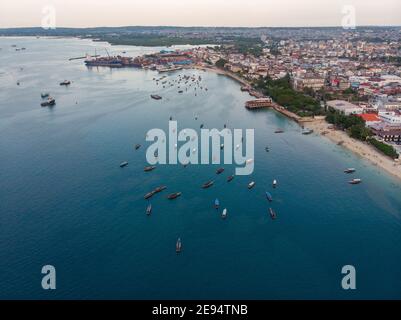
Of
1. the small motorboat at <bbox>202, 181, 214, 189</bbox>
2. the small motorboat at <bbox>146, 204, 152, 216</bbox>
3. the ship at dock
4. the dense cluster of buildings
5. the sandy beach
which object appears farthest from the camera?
the ship at dock

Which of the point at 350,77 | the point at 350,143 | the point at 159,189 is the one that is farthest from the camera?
the point at 350,77

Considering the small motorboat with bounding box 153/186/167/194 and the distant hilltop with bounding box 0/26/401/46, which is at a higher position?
the distant hilltop with bounding box 0/26/401/46

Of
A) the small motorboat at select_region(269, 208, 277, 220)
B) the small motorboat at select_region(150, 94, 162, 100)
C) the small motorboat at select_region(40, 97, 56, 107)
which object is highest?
the small motorboat at select_region(150, 94, 162, 100)

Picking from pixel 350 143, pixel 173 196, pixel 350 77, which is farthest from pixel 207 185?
pixel 350 77

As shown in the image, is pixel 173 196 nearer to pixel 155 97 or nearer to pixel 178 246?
pixel 178 246

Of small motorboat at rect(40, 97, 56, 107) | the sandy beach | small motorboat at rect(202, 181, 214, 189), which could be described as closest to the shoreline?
the sandy beach

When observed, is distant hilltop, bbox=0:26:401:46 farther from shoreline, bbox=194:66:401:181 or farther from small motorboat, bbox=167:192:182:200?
small motorboat, bbox=167:192:182:200

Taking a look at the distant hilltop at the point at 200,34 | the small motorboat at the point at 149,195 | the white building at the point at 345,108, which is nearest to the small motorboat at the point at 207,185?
the small motorboat at the point at 149,195
